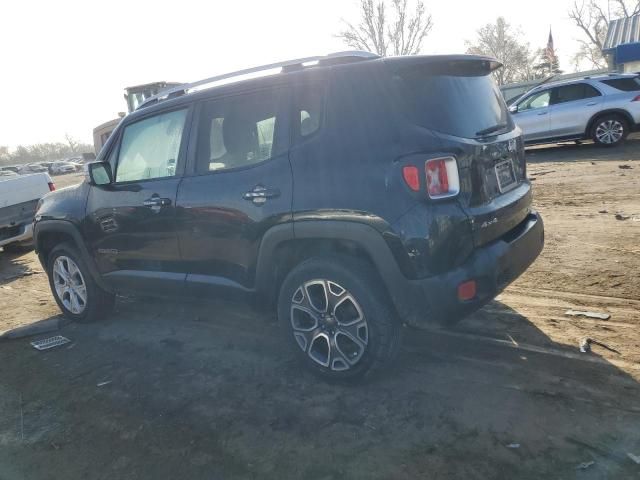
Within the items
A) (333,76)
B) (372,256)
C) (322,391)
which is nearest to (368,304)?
(372,256)

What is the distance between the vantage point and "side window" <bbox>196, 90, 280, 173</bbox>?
3287 mm

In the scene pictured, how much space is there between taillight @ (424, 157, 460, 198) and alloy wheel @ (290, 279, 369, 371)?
0.80 metres

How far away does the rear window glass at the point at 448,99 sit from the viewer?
282 cm

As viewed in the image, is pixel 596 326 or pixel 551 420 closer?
pixel 551 420

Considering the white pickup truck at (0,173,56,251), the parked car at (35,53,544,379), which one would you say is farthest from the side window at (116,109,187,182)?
the white pickup truck at (0,173,56,251)

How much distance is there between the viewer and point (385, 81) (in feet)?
9.41

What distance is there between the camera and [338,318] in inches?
123

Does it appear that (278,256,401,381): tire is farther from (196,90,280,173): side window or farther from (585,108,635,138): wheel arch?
(585,108,635,138): wheel arch

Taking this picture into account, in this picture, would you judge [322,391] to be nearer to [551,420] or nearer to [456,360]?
[456,360]

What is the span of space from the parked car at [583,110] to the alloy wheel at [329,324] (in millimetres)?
10999

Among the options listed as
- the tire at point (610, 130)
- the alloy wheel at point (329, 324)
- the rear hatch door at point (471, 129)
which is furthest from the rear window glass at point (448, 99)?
the tire at point (610, 130)

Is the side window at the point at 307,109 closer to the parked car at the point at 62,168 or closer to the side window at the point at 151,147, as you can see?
the side window at the point at 151,147

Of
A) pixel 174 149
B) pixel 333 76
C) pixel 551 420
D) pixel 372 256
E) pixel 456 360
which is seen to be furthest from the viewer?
pixel 174 149

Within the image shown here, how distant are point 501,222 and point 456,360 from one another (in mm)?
1026
